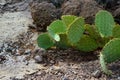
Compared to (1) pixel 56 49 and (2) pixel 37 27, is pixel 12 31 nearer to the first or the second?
(2) pixel 37 27

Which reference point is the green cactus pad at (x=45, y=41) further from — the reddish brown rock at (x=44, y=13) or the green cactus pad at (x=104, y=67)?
the green cactus pad at (x=104, y=67)

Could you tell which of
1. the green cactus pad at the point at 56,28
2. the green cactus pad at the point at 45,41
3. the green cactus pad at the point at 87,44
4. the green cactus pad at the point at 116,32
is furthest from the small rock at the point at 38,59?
the green cactus pad at the point at 116,32

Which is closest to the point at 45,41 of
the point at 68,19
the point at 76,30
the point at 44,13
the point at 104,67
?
the point at 68,19

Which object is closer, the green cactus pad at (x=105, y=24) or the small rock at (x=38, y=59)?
the green cactus pad at (x=105, y=24)

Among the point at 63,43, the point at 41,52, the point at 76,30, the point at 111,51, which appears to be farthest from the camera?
the point at 41,52

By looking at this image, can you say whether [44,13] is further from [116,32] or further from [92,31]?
[116,32]

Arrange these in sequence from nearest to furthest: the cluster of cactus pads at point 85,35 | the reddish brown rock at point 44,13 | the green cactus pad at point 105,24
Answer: the cluster of cactus pads at point 85,35 < the green cactus pad at point 105,24 < the reddish brown rock at point 44,13
